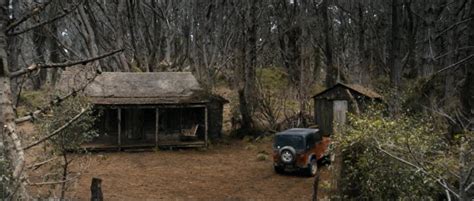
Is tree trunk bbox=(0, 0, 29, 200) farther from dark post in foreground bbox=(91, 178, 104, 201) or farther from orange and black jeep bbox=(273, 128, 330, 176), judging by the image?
orange and black jeep bbox=(273, 128, 330, 176)

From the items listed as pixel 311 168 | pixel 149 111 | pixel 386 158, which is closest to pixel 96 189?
pixel 386 158

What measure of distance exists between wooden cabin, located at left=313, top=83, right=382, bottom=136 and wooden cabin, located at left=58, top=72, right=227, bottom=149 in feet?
19.3

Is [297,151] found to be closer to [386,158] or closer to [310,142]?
[310,142]

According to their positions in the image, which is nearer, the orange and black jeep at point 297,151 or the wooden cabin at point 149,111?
the orange and black jeep at point 297,151

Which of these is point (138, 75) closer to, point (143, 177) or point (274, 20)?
point (143, 177)

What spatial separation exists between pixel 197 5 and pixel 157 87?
1043 centimetres

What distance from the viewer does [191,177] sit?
61.4ft

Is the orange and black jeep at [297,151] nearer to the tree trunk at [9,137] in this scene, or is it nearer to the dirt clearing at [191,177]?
the dirt clearing at [191,177]

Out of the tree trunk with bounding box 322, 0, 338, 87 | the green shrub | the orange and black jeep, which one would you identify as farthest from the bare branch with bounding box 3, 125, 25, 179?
the tree trunk with bounding box 322, 0, 338, 87

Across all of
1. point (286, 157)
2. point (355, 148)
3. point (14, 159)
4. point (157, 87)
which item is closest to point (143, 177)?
point (286, 157)

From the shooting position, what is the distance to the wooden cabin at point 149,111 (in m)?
24.0

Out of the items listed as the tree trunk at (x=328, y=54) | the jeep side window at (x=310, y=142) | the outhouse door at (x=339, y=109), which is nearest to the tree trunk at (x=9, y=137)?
the jeep side window at (x=310, y=142)

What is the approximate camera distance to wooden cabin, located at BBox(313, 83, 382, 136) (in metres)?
22.9

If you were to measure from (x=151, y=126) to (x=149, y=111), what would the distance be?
81 cm
